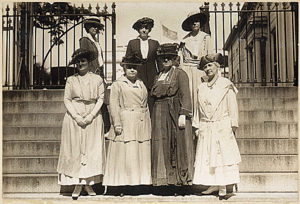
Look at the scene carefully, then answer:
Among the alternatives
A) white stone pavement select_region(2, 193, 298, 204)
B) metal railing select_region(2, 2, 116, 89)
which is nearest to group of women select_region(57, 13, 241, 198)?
white stone pavement select_region(2, 193, 298, 204)

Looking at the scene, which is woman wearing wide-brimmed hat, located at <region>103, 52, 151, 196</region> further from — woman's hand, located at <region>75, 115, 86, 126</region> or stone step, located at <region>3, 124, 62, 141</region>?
stone step, located at <region>3, 124, 62, 141</region>

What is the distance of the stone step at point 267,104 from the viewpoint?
26.5 ft

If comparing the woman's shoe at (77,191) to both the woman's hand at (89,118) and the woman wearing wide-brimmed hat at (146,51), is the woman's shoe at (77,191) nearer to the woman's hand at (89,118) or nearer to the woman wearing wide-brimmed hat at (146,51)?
the woman's hand at (89,118)

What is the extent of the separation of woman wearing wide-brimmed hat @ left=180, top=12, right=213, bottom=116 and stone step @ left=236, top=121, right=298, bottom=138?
1.04m

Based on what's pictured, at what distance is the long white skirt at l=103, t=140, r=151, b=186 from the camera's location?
6.45m

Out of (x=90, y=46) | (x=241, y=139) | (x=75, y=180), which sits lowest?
(x=75, y=180)

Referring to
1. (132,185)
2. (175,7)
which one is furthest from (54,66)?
(132,185)

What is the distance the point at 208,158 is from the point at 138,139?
1.06 meters

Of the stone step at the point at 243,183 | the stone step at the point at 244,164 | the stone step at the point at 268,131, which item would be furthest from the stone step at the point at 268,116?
the stone step at the point at 243,183

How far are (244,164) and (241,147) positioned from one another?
334 mm

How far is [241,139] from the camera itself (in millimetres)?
7367

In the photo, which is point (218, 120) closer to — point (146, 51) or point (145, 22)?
point (146, 51)

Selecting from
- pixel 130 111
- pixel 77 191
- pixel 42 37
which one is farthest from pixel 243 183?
pixel 42 37

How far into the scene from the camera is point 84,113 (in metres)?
6.59
